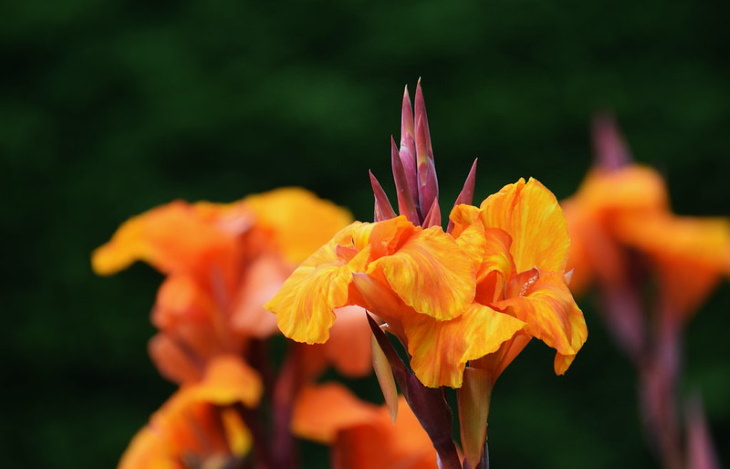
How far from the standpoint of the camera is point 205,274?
0.78 m

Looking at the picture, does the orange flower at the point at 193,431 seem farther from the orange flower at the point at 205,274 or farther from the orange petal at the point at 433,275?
the orange petal at the point at 433,275

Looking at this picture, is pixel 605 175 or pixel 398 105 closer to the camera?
pixel 605 175

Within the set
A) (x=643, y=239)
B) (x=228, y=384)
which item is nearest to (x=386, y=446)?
(x=228, y=384)

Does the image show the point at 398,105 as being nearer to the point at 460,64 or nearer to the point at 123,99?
the point at 460,64

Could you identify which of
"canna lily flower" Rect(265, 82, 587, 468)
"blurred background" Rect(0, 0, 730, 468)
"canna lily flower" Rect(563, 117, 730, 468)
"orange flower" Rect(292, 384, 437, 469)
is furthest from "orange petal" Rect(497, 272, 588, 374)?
"blurred background" Rect(0, 0, 730, 468)

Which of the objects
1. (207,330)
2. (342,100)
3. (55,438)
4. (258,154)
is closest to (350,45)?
(342,100)

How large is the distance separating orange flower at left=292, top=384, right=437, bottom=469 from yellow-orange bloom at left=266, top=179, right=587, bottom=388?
29cm

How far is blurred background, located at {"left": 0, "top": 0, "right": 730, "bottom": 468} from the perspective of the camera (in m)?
2.02

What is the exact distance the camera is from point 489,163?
2102 millimetres

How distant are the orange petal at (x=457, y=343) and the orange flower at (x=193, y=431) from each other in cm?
34

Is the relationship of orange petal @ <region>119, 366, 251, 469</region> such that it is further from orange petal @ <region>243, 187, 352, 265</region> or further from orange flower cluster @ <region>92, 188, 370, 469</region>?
orange petal @ <region>243, 187, 352, 265</region>

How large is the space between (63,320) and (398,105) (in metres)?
0.76

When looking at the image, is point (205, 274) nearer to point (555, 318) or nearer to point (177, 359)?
point (177, 359)

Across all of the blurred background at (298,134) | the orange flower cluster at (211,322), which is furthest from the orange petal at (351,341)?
the blurred background at (298,134)
